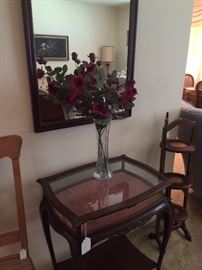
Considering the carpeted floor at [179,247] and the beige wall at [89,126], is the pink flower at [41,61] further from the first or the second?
the carpeted floor at [179,247]

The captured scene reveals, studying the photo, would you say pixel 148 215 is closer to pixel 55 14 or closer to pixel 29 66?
pixel 29 66

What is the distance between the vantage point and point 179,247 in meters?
1.91

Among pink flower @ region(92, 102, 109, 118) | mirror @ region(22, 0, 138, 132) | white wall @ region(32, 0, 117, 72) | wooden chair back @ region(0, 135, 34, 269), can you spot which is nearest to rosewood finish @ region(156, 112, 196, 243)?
mirror @ region(22, 0, 138, 132)

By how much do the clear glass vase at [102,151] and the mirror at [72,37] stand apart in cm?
20

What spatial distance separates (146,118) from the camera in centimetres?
184

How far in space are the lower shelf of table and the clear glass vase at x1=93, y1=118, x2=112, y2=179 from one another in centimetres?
56

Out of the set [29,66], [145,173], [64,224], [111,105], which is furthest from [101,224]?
[29,66]

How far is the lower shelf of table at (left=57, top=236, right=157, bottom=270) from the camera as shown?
1.58 m

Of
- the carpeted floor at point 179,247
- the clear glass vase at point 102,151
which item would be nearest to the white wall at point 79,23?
the clear glass vase at point 102,151

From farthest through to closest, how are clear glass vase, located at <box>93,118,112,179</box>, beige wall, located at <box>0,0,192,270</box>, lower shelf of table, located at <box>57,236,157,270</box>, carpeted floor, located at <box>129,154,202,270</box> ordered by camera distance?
carpeted floor, located at <box>129,154,202,270</box>, lower shelf of table, located at <box>57,236,157,270</box>, clear glass vase, located at <box>93,118,112,179</box>, beige wall, located at <box>0,0,192,270</box>

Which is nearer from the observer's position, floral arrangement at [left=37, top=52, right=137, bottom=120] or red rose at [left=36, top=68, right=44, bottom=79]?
floral arrangement at [left=37, top=52, right=137, bottom=120]

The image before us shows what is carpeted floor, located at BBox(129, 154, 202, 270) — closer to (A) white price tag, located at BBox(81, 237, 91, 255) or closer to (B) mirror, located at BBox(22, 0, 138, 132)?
(A) white price tag, located at BBox(81, 237, 91, 255)

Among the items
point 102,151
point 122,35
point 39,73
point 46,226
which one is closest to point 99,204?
point 102,151

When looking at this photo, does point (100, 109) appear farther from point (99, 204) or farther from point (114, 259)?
point (114, 259)
